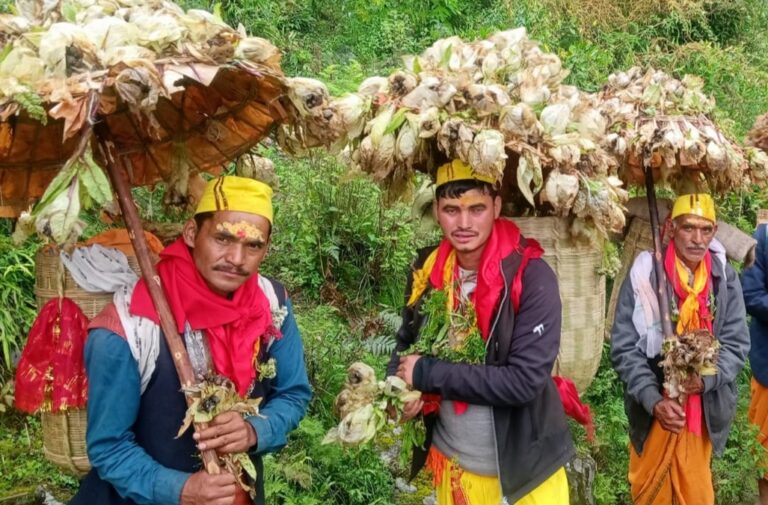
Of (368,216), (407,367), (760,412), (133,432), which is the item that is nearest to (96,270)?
(133,432)

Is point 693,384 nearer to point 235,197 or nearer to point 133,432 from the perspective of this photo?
point 235,197

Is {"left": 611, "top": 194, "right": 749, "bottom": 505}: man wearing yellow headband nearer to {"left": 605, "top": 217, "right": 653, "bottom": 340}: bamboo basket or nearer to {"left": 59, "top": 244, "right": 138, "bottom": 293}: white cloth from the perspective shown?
{"left": 605, "top": 217, "right": 653, "bottom": 340}: bamboo basket

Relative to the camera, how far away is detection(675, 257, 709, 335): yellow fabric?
3.92 m

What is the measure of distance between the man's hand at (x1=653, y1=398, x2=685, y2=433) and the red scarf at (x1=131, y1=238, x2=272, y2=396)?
89.8 inches

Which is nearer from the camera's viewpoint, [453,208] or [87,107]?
[87,107]

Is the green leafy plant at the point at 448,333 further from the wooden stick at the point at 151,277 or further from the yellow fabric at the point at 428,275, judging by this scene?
the wooden stick at the point at 151,277

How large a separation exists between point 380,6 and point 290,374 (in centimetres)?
774

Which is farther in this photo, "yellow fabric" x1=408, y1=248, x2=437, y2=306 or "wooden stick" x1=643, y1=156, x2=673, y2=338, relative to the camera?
"wooden stick" x1=643, y1=156, x2=673, y2=338

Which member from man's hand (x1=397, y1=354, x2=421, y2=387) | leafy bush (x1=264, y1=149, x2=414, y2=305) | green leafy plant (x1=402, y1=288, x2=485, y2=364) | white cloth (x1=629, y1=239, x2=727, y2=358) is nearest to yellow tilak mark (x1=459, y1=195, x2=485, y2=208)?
green leafy plant (x1=402, y1=288, x2=485, y2=364)

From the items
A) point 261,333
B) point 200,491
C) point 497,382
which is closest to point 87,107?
point 261,333

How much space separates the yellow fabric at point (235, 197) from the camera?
8.75 ft

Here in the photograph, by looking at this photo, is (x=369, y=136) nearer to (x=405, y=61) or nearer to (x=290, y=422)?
(x=405, y=61)

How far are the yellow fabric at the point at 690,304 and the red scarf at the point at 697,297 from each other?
0.05 feet

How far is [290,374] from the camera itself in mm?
2865
